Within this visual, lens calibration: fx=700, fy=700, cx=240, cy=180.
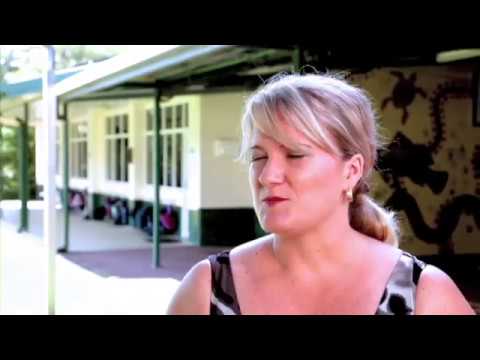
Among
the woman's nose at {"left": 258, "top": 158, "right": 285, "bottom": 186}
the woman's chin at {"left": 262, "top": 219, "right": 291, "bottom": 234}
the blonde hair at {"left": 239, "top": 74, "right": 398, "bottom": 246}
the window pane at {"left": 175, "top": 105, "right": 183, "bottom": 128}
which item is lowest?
the woman's chin at {"left": 262, "top": 219, "right": 291, "bottom": 234}

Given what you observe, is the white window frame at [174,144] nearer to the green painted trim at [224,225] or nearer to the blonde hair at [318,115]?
the green painted trim at [224,225]

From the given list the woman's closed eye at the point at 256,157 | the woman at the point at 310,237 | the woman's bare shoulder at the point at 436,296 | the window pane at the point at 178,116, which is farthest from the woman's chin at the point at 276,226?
the window pane at the point at 178,116

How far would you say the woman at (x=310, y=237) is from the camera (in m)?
1.41

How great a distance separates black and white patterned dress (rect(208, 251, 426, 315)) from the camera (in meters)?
1.44

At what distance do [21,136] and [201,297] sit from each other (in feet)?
43.6

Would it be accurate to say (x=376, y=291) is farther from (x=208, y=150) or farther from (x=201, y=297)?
(x=208, y=150)

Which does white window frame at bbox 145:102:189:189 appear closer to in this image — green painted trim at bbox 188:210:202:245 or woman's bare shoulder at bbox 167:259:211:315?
green painted trim at bbox 188:210:202:245

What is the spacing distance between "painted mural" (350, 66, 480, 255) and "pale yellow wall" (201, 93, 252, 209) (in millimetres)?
3081

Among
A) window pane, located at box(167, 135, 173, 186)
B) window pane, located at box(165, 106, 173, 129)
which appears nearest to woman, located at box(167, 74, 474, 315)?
window pane, located at box(165, 106, 173, 129)

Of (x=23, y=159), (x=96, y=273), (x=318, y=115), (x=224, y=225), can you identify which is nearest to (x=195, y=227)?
(x=224, y=225)

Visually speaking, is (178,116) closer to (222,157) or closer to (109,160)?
(222,157)

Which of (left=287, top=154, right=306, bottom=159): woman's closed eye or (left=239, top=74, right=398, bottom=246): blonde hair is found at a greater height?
(left=239, top=74, right=398, bottom=246): blonde hair

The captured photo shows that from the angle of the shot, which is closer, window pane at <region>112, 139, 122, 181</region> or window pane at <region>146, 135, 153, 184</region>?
window pane at <region>146, 135, 153, 184</region>
